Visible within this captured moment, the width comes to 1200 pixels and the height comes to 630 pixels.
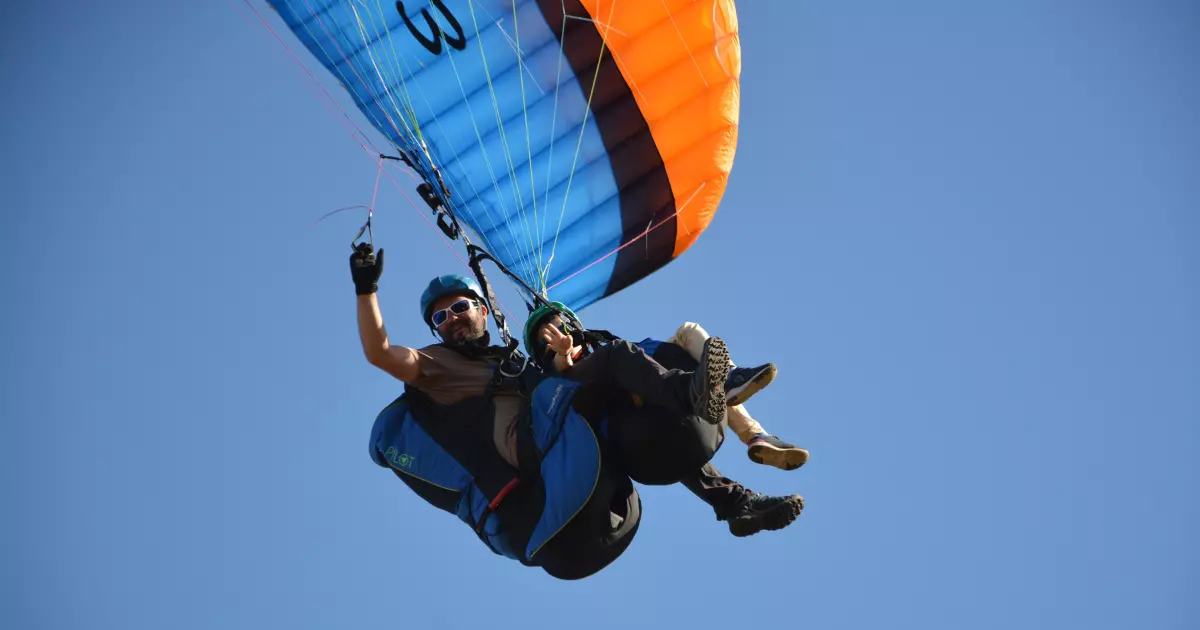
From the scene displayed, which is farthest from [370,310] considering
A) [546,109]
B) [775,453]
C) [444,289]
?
[546,109]

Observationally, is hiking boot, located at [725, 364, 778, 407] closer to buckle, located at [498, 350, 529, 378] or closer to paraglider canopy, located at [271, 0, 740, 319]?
buckle, located at [498, 350, 529, 378]

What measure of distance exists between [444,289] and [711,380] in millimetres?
1425

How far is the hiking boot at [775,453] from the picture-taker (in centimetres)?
499

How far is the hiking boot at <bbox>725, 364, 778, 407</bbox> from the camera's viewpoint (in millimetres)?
4742

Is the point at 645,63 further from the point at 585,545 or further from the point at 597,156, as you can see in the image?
the point at 585,545

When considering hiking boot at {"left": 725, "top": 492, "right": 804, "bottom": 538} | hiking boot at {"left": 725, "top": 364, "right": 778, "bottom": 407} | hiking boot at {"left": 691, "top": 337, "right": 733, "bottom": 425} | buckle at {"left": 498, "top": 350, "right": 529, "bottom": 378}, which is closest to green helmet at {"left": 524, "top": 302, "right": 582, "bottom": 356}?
buckle at {"left": 498, "top": 350, "right": 529, "bottom": 378}

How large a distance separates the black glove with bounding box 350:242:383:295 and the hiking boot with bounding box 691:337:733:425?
1.27 m

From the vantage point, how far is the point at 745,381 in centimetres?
480

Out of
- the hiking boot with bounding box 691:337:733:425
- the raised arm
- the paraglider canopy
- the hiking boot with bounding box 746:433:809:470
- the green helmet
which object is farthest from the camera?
the paraglider canopy

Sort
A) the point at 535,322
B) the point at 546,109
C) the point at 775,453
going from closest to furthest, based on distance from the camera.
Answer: the point at 775,453
the point at 535,322
the point at 546,109

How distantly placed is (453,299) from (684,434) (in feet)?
4.06

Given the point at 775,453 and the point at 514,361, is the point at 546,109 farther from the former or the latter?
the point at 775,453

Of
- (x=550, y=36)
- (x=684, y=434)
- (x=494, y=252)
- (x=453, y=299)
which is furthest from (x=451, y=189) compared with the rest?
(x=684, y=434)

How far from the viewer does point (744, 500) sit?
5.40 metres
